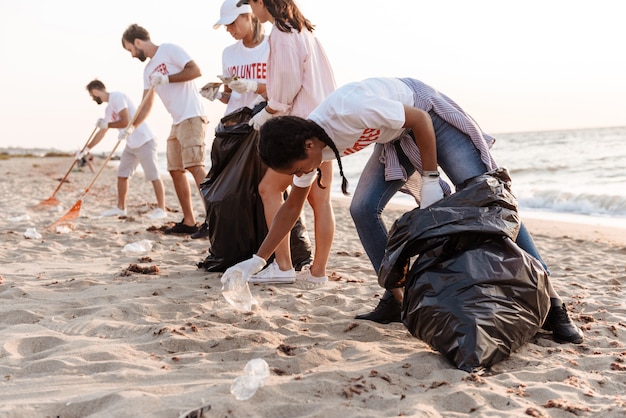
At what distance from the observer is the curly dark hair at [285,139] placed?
2266 millimetres

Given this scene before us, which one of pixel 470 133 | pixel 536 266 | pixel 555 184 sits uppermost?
pixel 470 133

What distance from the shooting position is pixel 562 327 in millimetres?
2592

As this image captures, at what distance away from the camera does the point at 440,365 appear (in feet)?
7.42

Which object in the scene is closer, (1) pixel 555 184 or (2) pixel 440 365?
(2) pixel 440 365

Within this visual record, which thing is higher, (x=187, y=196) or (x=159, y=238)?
(x=187, y=196)

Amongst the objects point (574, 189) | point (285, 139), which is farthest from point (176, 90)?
point (574, 189)

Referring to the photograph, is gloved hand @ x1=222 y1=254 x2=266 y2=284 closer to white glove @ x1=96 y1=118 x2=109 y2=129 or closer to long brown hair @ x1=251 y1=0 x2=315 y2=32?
long brown hair @ x1=251 y1=0 x2=315 y2=32

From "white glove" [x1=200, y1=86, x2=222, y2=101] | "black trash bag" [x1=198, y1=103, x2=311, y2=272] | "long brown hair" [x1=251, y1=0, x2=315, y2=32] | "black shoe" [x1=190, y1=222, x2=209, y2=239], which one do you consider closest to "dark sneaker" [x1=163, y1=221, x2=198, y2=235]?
"black shoe" [x1=190, y1=222, x2=209, y2=239]

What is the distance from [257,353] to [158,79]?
3134mm

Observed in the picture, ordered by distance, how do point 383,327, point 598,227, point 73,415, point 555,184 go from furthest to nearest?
1. point 555,184
2. point 598,227
3. point 383,327
4. point 73,415

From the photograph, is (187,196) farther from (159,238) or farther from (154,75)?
(154,75)

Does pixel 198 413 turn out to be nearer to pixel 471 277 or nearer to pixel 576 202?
pixel 471 277

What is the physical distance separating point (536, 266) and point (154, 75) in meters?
3.46

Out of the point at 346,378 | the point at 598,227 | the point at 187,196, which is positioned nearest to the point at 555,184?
the point at 598,227
